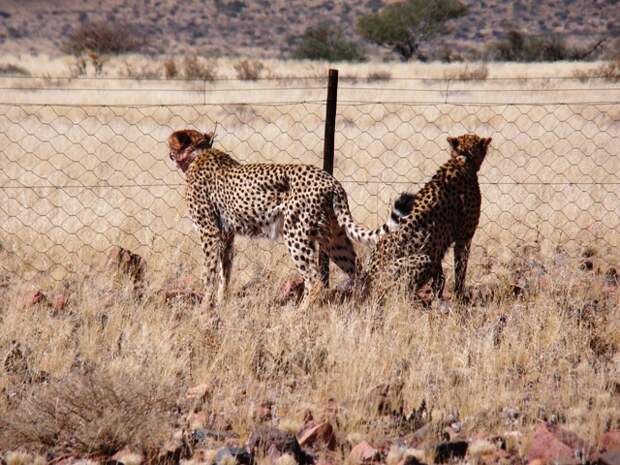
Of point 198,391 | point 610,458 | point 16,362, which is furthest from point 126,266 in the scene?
point 610,458

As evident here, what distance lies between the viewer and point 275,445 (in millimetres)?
3779

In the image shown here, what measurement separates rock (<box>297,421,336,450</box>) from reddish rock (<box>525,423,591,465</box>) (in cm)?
76

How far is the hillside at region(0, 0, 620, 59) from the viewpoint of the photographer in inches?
2437

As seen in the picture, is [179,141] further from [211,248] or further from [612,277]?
[612,277]

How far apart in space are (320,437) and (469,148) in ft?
9.56

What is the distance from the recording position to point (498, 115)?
46.6 ft

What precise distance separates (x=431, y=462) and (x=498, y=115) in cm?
1090

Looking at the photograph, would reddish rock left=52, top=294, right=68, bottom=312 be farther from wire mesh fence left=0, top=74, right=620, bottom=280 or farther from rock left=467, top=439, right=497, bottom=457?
rock left=467, top=439, right=497, bottom=457

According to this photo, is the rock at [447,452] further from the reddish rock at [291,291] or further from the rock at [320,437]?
the reddish rock at [291,291]

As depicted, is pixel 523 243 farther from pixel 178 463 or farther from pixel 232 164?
pixel 178 463

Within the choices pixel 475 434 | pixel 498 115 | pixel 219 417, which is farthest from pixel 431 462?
pixel 498 115

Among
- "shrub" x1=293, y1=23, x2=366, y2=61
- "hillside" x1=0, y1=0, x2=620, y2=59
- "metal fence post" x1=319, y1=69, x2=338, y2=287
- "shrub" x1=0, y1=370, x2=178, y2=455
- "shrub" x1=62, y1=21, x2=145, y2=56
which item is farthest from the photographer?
"hillside" x1=0, y1=0, x2=620, y2=59

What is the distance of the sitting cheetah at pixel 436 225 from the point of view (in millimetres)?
5844

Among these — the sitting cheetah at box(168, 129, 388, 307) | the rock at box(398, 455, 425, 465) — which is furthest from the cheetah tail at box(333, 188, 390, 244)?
the rock at box(398, 455, 425, 465)
